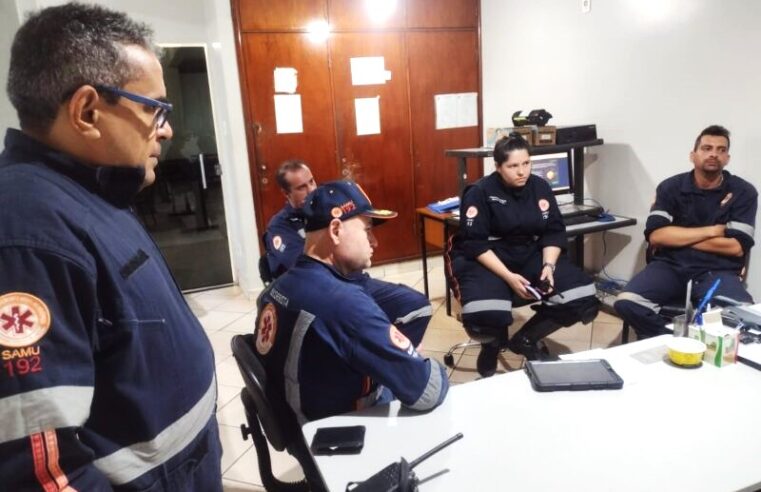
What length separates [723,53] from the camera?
270 centimetres

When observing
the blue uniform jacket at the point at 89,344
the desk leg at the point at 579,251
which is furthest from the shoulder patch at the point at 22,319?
the desk leg at the point at 579,251

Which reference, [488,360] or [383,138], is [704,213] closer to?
[488,360]

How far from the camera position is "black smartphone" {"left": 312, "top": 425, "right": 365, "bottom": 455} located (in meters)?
1.07

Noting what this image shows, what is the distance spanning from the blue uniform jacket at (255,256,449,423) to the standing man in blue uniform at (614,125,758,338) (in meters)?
1.70

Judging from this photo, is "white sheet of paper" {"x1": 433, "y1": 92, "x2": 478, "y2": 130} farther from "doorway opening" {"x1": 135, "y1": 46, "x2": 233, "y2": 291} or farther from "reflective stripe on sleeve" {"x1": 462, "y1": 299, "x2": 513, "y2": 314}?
"reflective stripe on sleeve" {"x1": 462, "y1": 299, "x2": 513, "y2": 314}

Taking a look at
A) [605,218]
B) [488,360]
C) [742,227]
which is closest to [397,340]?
[488,360]

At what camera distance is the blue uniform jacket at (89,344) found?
632 millimetres

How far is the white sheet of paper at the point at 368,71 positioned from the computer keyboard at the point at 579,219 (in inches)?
80.1

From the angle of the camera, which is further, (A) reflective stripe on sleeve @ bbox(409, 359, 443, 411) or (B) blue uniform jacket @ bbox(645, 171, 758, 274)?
(B) blue uniform jacket @ bbox(645, 171, 758, 274)

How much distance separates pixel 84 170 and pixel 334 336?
651mm

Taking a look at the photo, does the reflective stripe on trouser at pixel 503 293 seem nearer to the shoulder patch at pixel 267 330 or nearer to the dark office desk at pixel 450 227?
the dark office desk at pixel 450 227

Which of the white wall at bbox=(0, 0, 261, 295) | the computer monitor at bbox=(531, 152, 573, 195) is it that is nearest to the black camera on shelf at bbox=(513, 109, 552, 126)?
the computer monitor at bbox=(531, 152, 573, 195)

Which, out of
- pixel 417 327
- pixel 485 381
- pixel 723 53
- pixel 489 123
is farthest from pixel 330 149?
pixel 485 381

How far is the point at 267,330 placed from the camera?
53.0 inches
